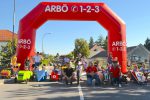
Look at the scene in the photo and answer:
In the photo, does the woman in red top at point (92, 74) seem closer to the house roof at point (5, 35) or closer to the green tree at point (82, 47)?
the green tree at point (82, 47)

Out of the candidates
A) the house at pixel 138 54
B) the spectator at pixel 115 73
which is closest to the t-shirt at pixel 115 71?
the spectator at pixel 115 73

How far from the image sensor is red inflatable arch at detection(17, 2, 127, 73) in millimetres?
24562

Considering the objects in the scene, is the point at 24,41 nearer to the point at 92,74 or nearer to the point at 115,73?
the point at 92,74

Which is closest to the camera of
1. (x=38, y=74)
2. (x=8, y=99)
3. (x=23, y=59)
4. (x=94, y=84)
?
(x=8, y=99)

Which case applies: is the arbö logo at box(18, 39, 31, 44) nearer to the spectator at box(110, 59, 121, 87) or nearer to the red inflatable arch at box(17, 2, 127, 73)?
the red inflatable arch at box(17, 2, 127, 73)

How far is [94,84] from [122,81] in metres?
1.59

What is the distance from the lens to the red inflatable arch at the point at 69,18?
2456cm

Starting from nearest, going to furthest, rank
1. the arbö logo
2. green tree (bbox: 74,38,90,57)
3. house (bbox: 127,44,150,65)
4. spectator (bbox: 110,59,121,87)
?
spectator (bbox: 110,59,121,87) < the arbö logo < house (bbox: 127,44,150,65) < green tree (bbox: 74,38,90,57)

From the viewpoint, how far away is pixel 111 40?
25203 mm

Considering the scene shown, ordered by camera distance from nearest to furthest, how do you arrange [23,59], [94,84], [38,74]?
[94,84] < [38,74] < [23,59]

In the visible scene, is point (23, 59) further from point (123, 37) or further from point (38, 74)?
point (123, 37)

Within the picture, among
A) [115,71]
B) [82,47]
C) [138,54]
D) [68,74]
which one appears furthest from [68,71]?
[82,47]

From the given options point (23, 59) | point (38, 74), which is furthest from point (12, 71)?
point (38, 74)

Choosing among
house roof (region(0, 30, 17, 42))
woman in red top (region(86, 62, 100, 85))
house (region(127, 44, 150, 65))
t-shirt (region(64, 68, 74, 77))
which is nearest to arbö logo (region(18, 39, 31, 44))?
t-shirt (region(64, 68, 74, 77))
